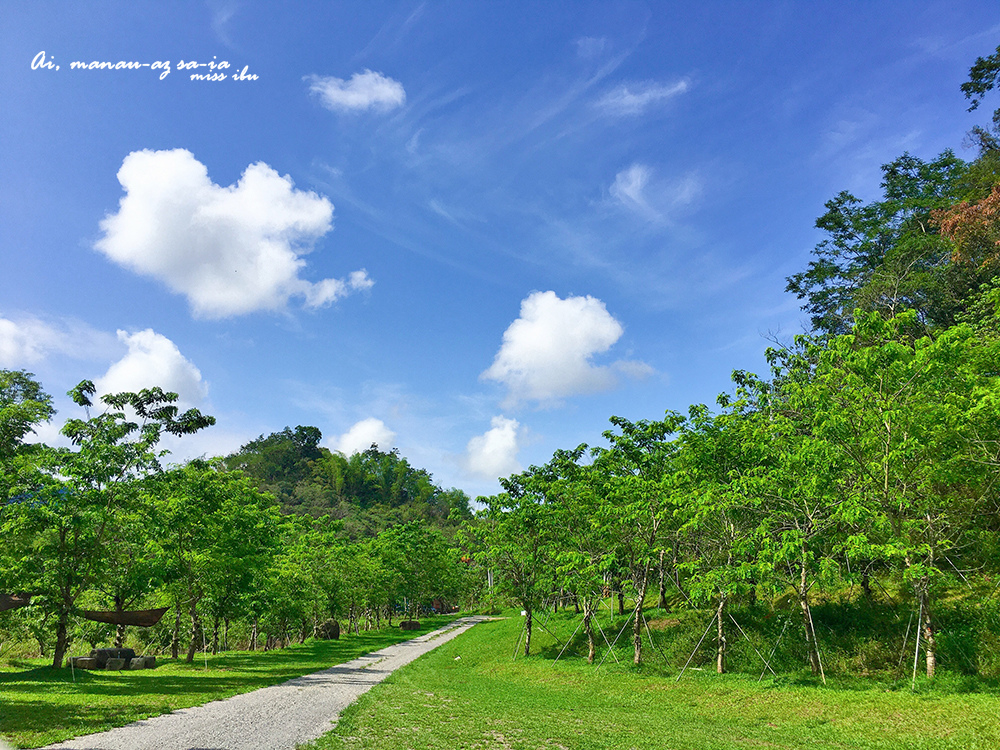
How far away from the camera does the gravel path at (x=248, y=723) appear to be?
36.6 ft

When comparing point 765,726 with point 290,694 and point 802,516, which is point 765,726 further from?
point 290,694

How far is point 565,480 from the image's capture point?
2961 centimetres

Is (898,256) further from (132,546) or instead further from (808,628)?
(132,546)

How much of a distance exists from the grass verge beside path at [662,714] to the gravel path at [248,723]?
0.85m

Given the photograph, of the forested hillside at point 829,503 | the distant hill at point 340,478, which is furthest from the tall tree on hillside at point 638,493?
the distant hill at point 340,478

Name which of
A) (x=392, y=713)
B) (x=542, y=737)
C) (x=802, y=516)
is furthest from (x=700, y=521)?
(x=392, y=713)

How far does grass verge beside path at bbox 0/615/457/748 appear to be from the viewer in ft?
40.6

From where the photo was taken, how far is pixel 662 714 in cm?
1692

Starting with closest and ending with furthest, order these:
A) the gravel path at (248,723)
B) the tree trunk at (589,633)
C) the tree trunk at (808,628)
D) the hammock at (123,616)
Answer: the gravel path at (248,723)
the tree trunk at (808,628)
the tree trunk at (589,633)
the hammock at (123,616)

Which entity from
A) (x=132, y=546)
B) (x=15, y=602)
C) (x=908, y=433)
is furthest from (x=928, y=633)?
(x=15, y=602)

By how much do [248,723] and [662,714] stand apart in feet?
36.9

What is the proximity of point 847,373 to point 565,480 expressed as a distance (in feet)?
47.5

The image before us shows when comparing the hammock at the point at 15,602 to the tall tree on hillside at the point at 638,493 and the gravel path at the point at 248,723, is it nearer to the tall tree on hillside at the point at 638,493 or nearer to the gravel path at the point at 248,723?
the gravel path at the point at 248,723

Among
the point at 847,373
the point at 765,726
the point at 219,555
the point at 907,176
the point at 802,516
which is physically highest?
the point at 907,176
